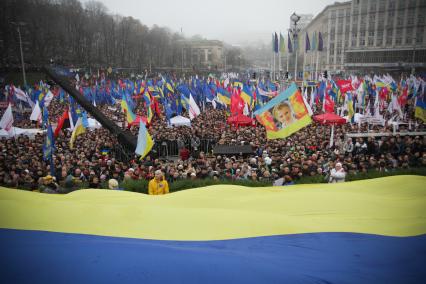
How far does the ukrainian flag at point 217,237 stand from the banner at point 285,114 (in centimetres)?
362

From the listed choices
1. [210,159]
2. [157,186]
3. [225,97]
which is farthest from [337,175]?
[225,97]

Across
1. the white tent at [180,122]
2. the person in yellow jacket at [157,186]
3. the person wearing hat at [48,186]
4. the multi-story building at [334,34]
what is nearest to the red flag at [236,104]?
the white tent at [180,122]

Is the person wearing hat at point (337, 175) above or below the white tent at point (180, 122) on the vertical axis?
below

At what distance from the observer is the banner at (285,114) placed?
30.8ft

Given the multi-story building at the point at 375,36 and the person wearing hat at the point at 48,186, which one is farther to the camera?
→ the multi-story building at the point at 375,36

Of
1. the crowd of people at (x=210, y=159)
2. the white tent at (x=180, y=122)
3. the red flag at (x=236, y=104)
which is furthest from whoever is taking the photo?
the white tent at (x=180, y=122)

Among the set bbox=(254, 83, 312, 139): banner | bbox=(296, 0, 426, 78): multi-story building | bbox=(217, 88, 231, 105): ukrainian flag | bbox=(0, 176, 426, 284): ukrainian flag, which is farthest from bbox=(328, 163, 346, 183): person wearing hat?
bbox=(296, 0, 426, 78): multi-story building

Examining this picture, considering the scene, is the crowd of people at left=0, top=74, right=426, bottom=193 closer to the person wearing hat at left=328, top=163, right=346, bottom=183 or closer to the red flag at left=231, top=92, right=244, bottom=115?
the person wearing hat at left=328, top=163, right=346, bottom=183

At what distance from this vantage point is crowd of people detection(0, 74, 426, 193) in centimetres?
866

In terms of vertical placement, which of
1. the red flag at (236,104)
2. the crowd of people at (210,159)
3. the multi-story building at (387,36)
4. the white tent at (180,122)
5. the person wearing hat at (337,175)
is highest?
the multi-story building at (387,36)

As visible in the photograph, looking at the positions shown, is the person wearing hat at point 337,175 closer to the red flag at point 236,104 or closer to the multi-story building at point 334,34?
the red flag at point 236,104

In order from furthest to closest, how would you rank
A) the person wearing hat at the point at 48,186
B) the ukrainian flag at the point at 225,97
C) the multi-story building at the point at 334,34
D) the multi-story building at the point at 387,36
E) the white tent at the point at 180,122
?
the multi-story building at the point at 334,34 < the multi-story building at the point at 387,36 < the ukrainian flag at the point at 225,97 < the white tent at the point at 180,122 < the person wearing hat at the point at 48,186

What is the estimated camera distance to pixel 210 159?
11586 mm

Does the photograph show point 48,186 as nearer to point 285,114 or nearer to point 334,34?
point 285,114
